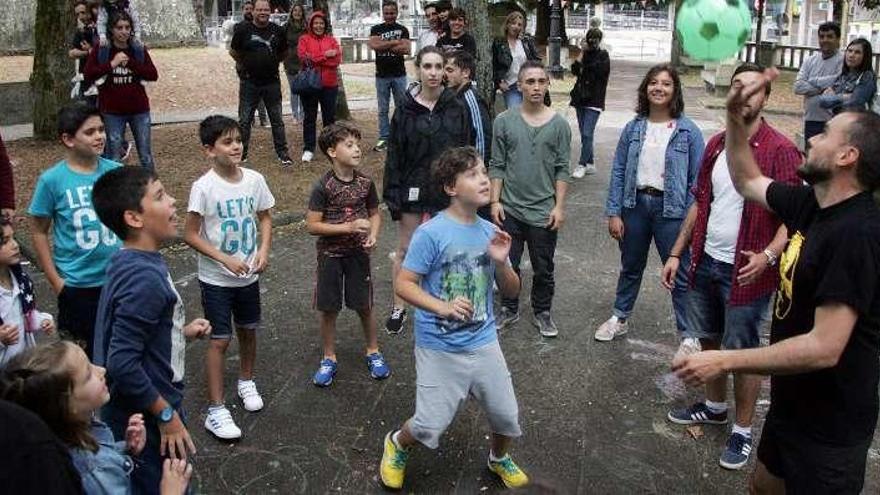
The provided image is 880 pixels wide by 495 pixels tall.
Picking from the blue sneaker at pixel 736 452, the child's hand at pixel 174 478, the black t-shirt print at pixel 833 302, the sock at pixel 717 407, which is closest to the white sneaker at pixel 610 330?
the sock at pixel 717 407

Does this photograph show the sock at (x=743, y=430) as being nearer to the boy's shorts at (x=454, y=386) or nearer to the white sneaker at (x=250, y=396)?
the boy's shorts at (x=454, y=386)

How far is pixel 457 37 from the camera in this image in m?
8.69

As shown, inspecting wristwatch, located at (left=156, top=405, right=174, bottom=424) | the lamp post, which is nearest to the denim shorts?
wristwatch, located at (left=156, top=405, right=174, bottom=424)

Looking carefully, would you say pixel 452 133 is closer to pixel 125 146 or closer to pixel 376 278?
pixel 376 278

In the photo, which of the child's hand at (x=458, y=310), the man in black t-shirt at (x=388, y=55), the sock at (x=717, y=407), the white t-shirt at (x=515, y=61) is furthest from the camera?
the man in black t-shirt at (x=388, y=55)

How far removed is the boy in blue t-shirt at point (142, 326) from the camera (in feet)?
8.61

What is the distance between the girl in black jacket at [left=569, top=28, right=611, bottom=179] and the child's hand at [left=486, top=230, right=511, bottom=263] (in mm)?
6582

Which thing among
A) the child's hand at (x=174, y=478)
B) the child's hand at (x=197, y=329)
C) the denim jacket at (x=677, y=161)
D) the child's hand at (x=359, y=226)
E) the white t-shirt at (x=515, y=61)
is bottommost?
the child's hand at (x=174, y=478)

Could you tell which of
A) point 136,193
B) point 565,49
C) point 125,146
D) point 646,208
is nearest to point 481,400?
point 136,193

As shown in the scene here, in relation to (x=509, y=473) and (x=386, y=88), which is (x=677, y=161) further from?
(x=386, y=88)

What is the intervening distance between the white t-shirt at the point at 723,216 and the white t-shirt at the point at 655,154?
783mm

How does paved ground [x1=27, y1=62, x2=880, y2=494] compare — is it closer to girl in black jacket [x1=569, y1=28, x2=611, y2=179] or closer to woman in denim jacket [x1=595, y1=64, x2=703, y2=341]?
woman in denim jacket [x1=595, y1=64, x2=703, y2=341]

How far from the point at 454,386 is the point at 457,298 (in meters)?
0.38

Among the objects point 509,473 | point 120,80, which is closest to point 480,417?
point 509,473
